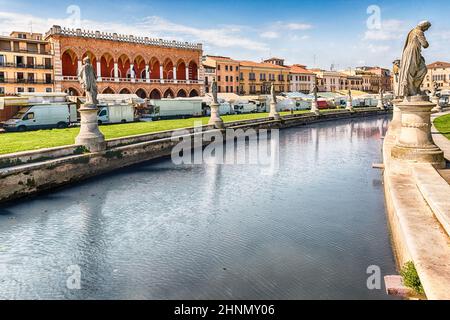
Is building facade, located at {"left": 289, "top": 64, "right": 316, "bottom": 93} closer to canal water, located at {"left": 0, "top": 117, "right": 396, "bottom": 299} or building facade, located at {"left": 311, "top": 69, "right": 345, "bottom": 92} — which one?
building facade, located at {"left": 311, "top": 69, "right": 345, "bottom": 92}

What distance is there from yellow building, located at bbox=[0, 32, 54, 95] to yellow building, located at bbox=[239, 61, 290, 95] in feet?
105

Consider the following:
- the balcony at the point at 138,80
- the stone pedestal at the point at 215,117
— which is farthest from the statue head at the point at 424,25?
the balcony at the point at 138,80

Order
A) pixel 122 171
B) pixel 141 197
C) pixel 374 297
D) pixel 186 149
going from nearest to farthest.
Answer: pixel 374 297
pixel 141 197
pixel 122 171
pixel 186 149

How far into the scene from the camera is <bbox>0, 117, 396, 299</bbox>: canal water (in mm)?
5816

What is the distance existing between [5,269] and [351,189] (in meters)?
8.79

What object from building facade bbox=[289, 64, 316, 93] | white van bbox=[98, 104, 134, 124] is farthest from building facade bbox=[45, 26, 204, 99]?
building facade bbox=[289, 64, 316, 93]

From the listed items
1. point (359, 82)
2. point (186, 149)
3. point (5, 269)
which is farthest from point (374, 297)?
point (359, 82)

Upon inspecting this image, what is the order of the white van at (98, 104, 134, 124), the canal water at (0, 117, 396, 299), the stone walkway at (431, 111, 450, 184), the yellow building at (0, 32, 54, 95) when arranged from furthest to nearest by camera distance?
the yellow building at (0, 32, 54, 95), the white van at (98, 104, 134, 124), the stone walkway at (431, 111, 450, 184), the canal water at (0, 117, 396, 299)

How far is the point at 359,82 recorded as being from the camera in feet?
306

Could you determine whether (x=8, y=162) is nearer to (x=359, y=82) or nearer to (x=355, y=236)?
(x=355, y=236)

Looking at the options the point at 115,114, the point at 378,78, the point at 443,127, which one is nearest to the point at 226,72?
the point at 115,114

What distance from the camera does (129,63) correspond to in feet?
161

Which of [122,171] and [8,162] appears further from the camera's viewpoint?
[122,171]
